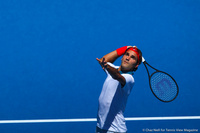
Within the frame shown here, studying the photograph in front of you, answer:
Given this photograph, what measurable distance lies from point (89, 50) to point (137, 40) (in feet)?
2.02

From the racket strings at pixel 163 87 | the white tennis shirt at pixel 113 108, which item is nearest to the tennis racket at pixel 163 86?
the racket strings at pixel 163 87

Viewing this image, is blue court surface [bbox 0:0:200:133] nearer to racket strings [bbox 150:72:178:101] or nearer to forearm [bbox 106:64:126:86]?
A: racket strings [bbox 150:72:178:101]

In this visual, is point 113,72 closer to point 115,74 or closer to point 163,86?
point 115,74

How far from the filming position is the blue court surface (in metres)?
3.20

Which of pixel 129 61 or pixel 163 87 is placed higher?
pixel 129 61

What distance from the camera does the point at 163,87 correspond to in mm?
2475

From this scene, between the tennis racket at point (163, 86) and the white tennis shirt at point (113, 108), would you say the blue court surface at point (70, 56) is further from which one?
the white tennis shirt at point (113, 108)

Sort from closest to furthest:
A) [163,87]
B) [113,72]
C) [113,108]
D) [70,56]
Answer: [113,72]
[113,108]
[163,87]
[70,56]

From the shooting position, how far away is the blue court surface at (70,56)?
3201mm

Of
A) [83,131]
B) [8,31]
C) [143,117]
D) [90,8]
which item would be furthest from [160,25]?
[8,31]

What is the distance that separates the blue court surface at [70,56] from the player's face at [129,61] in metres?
1.15

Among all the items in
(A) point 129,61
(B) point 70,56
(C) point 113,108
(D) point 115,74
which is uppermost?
(B) point 70,56

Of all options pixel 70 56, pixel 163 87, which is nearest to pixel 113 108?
pixel 163 87

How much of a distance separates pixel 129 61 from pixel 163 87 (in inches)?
22.9
